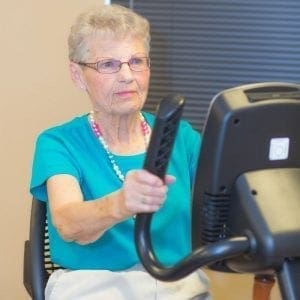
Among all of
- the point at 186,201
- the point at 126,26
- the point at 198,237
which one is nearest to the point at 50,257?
the point at 186,201

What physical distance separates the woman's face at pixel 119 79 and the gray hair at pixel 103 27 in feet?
0.05

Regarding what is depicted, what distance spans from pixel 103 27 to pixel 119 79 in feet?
0.42

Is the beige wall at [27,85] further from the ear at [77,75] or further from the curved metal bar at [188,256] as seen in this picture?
the curved metal bar at [188,256]

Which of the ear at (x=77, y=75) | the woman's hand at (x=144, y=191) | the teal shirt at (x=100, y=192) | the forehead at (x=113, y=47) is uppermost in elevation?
the forehead at (x=113, y=47)

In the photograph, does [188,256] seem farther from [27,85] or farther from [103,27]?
[27,85]

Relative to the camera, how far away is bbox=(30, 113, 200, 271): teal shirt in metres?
1.47

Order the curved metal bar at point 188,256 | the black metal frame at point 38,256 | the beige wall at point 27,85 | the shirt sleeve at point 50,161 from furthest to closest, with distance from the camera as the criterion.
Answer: the beige wall at point 27,85 → the black metal frame at point 38,256 → the shirt sleeve at point 50,161 → the curved metal bar at point 188,256

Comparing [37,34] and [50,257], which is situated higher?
[37,34]

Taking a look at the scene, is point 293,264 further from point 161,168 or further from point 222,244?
point 161,168

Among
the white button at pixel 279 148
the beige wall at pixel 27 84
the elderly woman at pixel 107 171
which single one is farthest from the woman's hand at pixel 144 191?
the beige wall at pixel 27 84

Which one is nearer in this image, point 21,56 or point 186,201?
point 186,201

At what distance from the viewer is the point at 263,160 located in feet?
3.12

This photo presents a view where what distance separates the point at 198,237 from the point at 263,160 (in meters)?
0.15

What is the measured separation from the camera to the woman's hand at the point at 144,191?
90cm
